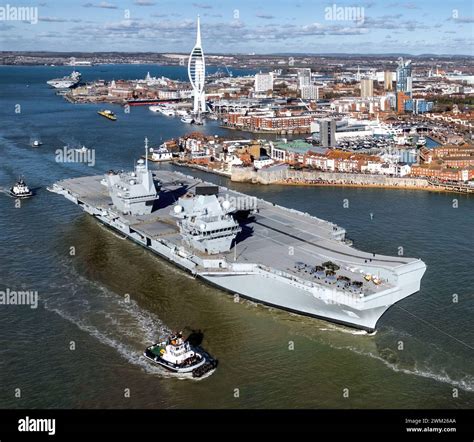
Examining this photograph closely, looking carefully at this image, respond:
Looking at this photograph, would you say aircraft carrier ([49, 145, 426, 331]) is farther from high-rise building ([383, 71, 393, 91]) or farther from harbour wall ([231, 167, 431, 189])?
high-rise building ([383, 71, 393, 91])

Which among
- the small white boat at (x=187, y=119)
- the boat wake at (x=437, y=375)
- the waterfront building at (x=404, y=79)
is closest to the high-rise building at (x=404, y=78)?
the waterfront building at (x=404, y=79)

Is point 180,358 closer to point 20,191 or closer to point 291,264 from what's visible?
point 291,264

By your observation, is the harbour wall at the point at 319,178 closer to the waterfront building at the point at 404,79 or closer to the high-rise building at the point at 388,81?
the waterfront building at the point at 404,79

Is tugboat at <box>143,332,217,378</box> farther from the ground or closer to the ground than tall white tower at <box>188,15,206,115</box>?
closer to the ground

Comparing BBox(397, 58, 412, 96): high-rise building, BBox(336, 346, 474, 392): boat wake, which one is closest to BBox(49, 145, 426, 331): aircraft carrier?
BBox(336, 346, 474, 392): boat wake

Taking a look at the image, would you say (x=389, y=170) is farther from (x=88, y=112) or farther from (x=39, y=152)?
(x=88, y=112)

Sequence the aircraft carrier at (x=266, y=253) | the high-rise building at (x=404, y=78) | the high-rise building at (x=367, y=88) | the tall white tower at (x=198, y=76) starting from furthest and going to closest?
1. the high-rise building at (x=367, y=88)
2. the high-rise building at (x=404, y=78)
3. the tall white tower at (x=198, y=76)
4. the aircraft carrier at (x=266, y=253)
